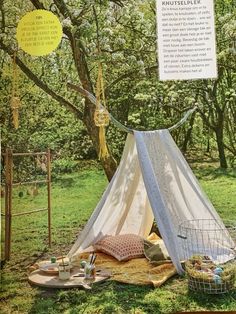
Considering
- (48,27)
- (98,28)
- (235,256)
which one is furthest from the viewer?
(235,256)

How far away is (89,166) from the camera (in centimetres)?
172

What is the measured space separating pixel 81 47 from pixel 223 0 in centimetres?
43

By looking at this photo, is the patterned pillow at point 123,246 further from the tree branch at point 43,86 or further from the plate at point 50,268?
the tree branch at point 43,86

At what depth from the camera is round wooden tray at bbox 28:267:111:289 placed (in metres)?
1.64

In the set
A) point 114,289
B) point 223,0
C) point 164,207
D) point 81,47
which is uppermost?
point 223,0

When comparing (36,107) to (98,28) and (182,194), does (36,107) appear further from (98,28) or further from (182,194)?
(182,194)

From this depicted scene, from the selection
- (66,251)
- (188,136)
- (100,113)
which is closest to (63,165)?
(100,113)

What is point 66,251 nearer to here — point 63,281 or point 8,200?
point 63,281

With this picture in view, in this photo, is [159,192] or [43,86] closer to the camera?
[43,86]

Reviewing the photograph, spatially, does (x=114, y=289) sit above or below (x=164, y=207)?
below

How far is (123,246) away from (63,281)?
0.31 metres

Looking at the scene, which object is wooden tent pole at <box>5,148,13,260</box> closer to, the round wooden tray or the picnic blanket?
the round wooden tray

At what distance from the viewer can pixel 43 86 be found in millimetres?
1667

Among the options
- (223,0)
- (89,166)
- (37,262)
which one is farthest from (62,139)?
(223,0)
